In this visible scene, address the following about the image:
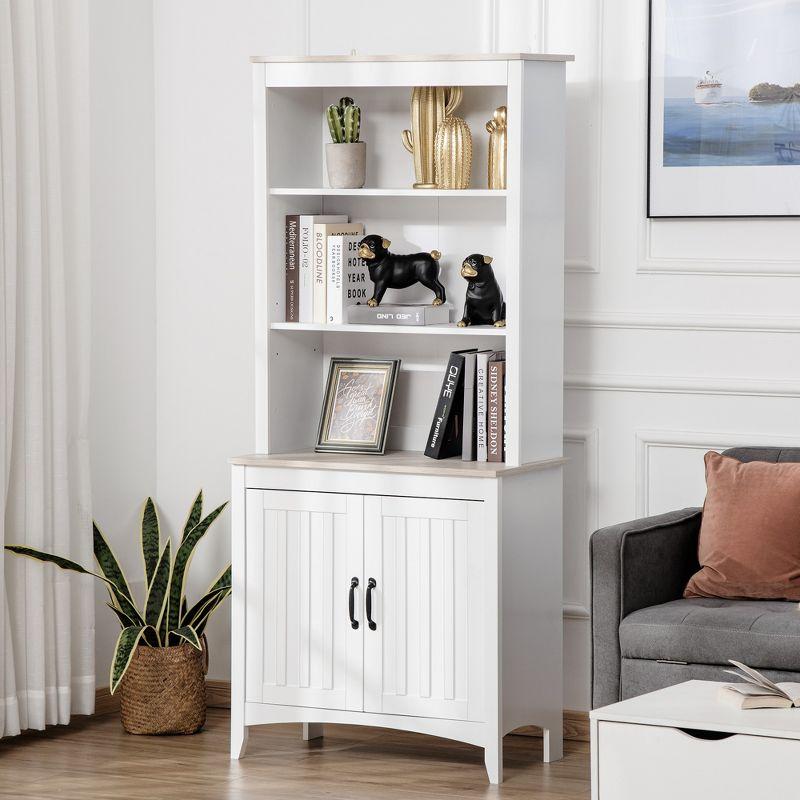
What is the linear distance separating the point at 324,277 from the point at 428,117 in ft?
1.69

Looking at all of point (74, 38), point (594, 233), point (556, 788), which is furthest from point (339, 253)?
point (556, 788)

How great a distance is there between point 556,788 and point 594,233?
1497 millimetres

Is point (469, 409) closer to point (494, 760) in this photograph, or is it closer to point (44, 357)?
point (494, 760)

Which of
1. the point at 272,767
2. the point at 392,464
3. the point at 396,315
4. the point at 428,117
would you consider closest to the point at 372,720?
the point at 272,767

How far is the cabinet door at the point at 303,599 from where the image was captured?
3551 millimetres

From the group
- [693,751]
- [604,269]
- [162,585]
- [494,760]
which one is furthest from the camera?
[162,585]

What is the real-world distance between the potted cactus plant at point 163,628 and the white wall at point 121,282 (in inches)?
9.2

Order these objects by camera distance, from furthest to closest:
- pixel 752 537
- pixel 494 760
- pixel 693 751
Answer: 1. pixel 494 760
2. pixel 752 537
3. pixel 693 751

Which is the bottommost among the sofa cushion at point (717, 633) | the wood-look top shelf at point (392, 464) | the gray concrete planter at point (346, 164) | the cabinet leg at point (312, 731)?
the cabinet leg at point (312, 731)

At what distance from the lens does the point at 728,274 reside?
12.2 feet

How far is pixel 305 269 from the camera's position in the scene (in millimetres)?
3783

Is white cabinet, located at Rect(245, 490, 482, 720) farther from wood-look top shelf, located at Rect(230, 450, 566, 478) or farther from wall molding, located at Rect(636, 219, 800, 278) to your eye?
wall molding, located at Rect(636, 219, 800, 278)

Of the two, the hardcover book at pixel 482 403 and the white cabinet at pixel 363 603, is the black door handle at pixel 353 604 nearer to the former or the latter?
the white cabinet at pixel 363 603

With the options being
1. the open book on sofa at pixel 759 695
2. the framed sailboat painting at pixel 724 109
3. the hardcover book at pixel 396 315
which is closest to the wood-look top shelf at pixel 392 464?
the hardcover book at pixel 396 315
